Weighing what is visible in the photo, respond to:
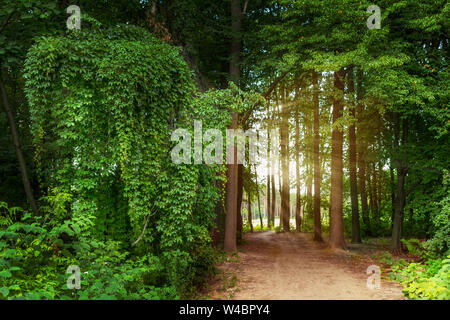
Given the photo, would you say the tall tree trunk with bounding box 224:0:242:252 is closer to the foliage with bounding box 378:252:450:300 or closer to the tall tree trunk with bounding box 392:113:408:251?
the foliage with bounding box 378:252:450:300

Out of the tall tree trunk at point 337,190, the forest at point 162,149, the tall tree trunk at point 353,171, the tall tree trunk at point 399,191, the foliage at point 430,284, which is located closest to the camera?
the foliage at point 430,284

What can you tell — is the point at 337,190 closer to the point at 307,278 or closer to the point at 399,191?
the point at 399,191

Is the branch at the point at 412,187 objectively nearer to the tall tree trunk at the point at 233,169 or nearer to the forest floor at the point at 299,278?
the forest floor at the point at 299,278

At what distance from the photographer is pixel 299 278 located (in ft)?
24.6

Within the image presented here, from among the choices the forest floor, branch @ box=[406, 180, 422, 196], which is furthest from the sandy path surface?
branch @ box=[406, 180, 422, 196]

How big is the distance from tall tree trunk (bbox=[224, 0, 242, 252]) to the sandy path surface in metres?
0.78

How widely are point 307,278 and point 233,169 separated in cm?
503

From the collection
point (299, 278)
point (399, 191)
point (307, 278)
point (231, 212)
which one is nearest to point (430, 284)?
point (307, 278)

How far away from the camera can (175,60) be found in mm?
7559

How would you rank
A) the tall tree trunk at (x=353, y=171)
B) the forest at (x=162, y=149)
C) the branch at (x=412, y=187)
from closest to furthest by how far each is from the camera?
the forest at (x=162, y=149), the branch at (x=412, y=187), the tall tree trunk at (x=353, y=171)

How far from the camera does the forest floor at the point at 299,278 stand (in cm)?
614

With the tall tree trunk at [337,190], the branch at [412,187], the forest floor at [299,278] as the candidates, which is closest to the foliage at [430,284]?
the forest floor at [299,278]
